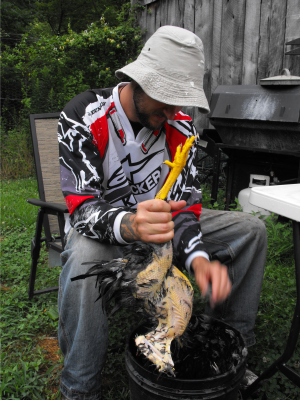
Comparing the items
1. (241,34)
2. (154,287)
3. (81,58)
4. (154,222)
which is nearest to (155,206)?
(154,222)

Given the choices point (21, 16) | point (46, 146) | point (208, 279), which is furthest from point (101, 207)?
point (21, 16)

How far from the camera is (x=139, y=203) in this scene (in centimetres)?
139

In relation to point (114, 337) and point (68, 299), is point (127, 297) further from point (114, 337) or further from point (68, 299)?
point (114, 337)

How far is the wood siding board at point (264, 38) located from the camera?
13.3 ft

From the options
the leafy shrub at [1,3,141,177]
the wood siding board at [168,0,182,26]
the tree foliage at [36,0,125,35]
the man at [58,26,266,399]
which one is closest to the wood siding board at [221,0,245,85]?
the wood siding board at [168,0,182,26]

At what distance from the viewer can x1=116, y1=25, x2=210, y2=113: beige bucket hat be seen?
161 cm

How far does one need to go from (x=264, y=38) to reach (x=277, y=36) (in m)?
0.20

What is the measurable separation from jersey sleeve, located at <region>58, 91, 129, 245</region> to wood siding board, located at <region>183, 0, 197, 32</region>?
387 centimetres

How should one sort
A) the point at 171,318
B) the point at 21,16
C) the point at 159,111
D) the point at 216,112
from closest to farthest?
1. the point at 171,318
2. the point at 159,111
3. the point at 216,112
4. the point at 21,16

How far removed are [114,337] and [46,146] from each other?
1.68m

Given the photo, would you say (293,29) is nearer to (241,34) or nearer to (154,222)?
(241,34)

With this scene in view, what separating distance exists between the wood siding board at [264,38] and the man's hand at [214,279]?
3.56m

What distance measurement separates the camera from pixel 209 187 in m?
5.48

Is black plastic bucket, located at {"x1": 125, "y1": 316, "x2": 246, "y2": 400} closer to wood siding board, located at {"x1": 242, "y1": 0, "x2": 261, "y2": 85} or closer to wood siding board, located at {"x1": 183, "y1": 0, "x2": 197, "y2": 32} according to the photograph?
wood siding board, located at {"x1": 242, "y1": 0, "x2": 261, "y2": 85}
